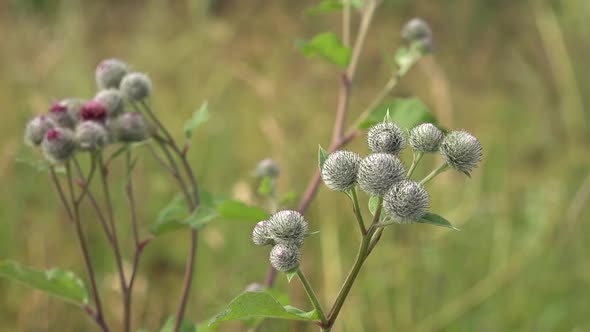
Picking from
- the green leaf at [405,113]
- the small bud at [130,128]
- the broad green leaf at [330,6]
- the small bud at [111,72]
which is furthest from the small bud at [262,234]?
the broad green leaf at [330,6]

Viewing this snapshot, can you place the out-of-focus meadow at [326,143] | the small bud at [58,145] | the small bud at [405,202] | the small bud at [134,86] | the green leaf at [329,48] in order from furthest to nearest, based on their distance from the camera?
the out-of-focus meadow at [326,143], the green leaf at [329,48], the small bud at [134,86], the small bud at [58,145], the small bud at [405,202]

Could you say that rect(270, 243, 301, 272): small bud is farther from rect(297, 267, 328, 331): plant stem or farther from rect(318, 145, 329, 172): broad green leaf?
rect(318, 145, 329, 172): broad green leaf

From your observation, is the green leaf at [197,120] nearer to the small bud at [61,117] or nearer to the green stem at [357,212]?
the small bud at [61,117]

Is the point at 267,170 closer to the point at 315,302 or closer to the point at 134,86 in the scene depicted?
the point at 134,86

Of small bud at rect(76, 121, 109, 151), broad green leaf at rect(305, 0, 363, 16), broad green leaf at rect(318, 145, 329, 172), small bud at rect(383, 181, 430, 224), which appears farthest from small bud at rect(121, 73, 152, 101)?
small bud at rect(383, 181, 430, 224)

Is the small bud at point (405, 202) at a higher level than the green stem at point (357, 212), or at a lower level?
higher

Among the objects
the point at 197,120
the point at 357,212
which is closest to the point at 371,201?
the point at 357,212
